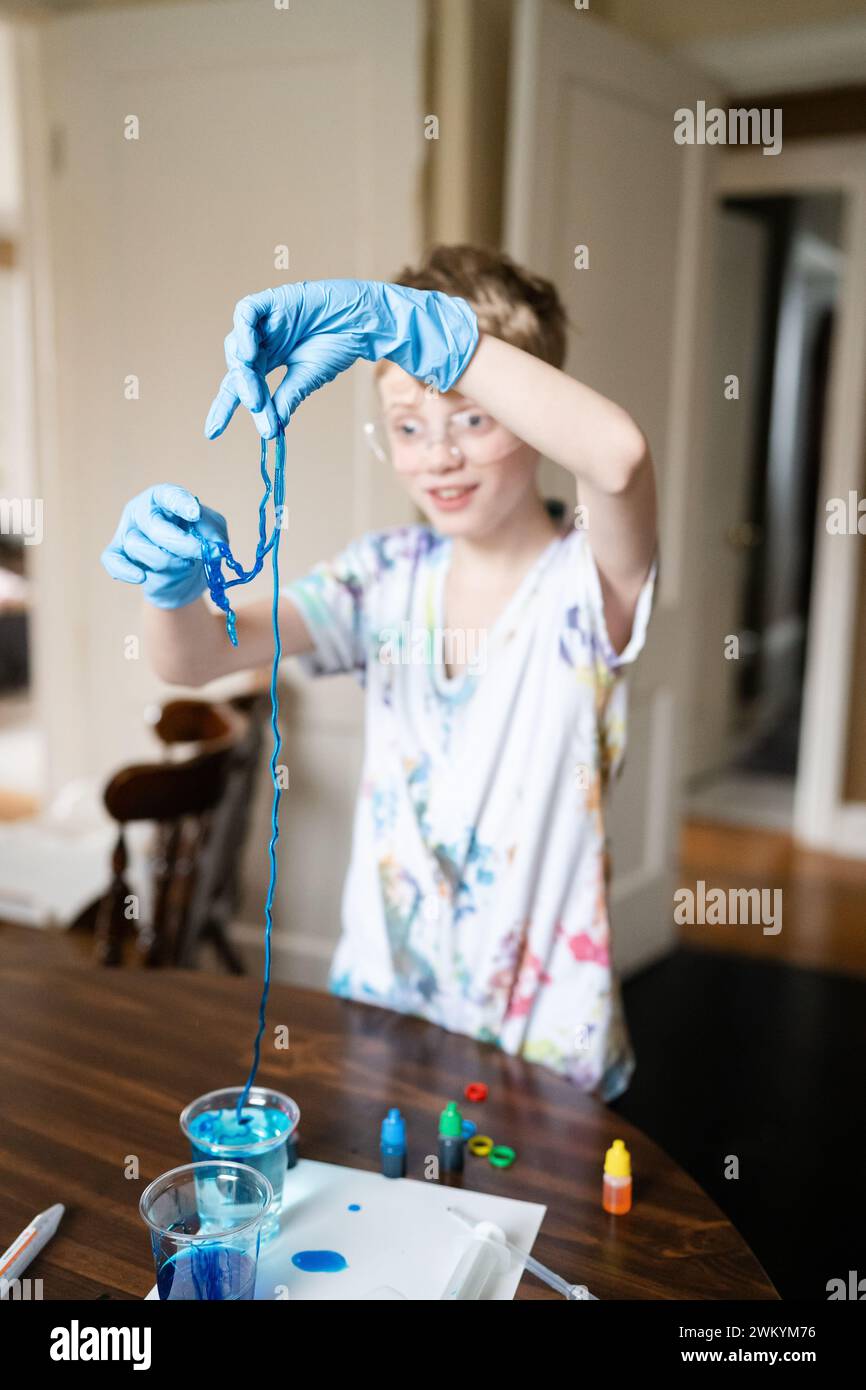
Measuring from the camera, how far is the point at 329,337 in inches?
38.9

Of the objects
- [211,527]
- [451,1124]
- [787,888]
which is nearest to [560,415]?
[211,527]

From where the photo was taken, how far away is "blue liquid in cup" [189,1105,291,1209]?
2.92 ft

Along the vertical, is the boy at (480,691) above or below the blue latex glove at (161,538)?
below

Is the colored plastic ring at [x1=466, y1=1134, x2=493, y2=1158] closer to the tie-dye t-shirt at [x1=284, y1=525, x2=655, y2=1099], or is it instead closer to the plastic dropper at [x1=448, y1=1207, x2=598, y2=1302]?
the plastic dropper at [x1=448, y1=1207, x2=598, y2=1302]

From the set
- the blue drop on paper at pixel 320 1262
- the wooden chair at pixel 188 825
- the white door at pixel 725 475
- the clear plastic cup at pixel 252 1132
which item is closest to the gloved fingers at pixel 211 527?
the clear plastic cup at pixel 252 1132

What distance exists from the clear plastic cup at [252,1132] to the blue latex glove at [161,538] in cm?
45

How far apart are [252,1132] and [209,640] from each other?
496 mm

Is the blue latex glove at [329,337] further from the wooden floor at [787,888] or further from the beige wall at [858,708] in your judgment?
the beige wall at [858,708]

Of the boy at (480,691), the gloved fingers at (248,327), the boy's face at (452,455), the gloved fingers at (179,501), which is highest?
the gloved fingers at (248,327)

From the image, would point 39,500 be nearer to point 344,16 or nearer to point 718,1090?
point 344,16

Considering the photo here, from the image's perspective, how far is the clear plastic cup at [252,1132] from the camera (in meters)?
0.89

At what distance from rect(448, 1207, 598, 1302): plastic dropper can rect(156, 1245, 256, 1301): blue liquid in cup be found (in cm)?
19

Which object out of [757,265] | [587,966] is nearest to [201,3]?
[587,966]

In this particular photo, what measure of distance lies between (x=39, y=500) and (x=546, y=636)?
204cm
